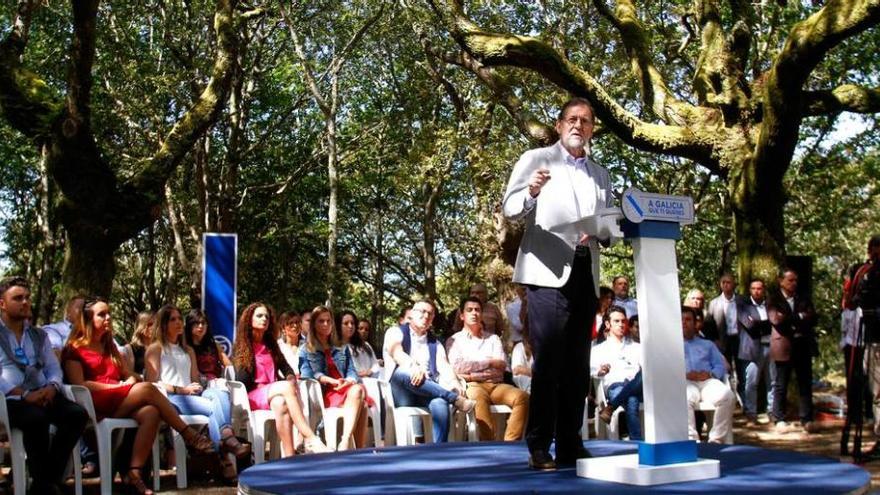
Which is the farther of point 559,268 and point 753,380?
point 753,380

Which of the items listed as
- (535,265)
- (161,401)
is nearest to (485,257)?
(161,401)

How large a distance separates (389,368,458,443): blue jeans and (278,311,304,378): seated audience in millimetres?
866

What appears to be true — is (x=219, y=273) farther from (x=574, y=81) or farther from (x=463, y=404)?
(x=574, y=81)

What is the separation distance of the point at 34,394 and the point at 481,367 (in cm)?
355

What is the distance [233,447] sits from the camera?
7.09 metres

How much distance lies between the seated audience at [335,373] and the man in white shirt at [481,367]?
887mm

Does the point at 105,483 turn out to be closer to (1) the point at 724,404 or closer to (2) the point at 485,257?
(1) the point at 724,404

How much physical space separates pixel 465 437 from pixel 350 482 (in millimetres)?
3870

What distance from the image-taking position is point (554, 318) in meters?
4.54

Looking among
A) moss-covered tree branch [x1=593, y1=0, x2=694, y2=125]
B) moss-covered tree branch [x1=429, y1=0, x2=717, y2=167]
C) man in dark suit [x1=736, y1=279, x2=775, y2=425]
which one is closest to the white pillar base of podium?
man in dark suit [x1=736, y1=279, x2=775, y2=425]

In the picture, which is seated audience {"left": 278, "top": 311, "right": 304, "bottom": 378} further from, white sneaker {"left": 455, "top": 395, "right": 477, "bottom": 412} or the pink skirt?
white sneaker {"left": 455, "top": 395, "right": 477, "bottom": 412}

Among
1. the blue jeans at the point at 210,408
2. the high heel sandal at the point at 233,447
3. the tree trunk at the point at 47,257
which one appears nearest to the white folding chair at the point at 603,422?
the high heel sandal at the point at 233,447

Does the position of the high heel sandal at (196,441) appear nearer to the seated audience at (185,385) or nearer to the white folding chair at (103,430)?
the seated audience at (185,385)

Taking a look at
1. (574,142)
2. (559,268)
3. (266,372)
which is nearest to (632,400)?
(266,372)
